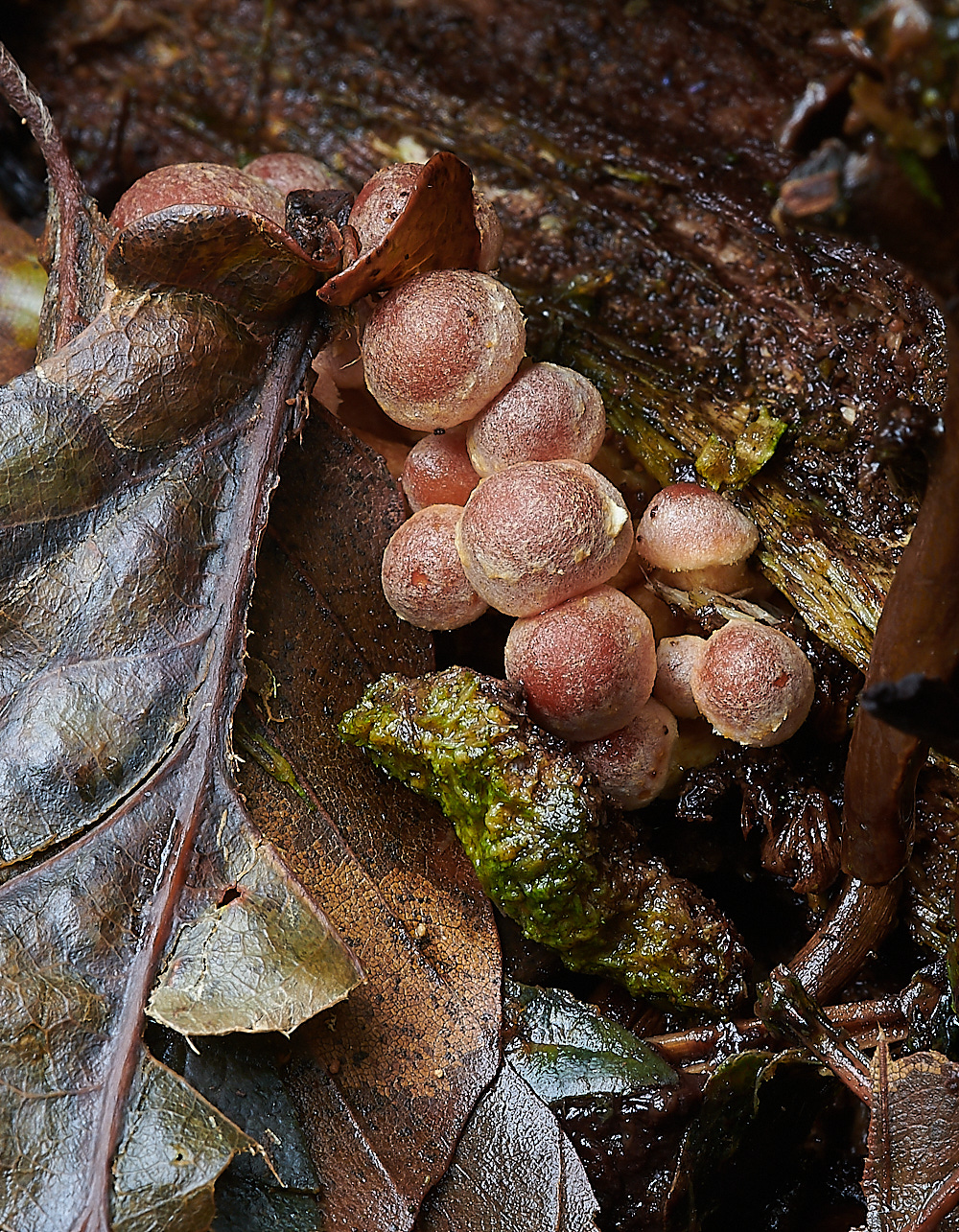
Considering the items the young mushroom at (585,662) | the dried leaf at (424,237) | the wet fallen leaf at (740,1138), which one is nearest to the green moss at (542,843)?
the young mushroom at (585,662)

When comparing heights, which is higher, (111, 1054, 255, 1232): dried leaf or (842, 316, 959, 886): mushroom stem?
(842, 316, 959, 886): mushroom stem

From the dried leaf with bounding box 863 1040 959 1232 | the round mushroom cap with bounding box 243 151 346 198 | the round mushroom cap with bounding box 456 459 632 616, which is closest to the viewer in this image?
the dried leaf with bounding box 863 1040 959 1232

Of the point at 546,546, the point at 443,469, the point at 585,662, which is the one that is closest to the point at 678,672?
the point at 585,662

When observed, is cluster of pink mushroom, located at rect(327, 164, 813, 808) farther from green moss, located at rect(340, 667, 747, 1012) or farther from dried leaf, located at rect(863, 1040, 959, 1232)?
dried leaf, located at rect(863, 1040, 959, 1232)

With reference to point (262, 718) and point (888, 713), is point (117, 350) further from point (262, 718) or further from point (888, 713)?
point (888, 713)

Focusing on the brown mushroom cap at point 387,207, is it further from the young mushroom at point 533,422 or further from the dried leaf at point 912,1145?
the dried leaf at point 912,1145

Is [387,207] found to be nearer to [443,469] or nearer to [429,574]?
[443,469]

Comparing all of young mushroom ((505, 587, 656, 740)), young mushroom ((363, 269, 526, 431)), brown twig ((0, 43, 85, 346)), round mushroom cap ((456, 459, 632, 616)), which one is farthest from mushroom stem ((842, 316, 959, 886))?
brown twig ((0, 43, 85, 346))
